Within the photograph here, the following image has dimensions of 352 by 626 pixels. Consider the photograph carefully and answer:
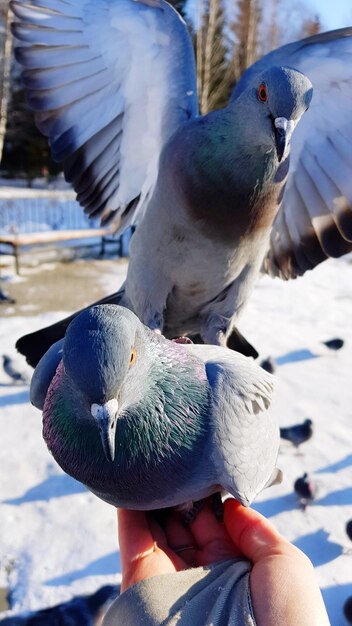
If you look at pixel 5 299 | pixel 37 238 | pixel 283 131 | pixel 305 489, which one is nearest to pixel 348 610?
pixel 305 489

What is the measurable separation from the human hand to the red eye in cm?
149

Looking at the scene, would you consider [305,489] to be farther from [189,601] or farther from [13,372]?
[13,372]

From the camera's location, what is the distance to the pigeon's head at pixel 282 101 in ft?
5.81

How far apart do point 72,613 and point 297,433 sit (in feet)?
6.80

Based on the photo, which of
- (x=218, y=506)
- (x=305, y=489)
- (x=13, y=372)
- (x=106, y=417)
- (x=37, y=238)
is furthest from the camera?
Result: (x=37, y=238)

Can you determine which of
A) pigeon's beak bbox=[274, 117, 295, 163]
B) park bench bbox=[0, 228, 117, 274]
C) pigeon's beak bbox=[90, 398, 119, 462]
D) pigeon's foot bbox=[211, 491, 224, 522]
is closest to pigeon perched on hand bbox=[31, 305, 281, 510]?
pigeon's beak bbox=[90, 398, 119, 462]

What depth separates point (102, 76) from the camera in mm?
2451

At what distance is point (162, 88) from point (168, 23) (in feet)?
0.89

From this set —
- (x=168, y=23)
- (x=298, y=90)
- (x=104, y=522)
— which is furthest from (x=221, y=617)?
(x=168, y=23)

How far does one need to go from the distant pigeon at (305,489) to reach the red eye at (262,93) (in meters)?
2.52

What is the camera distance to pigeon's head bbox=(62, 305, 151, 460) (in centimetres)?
116

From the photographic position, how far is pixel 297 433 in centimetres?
396

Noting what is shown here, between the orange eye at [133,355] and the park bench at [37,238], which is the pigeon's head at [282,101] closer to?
the orange eye at [133,355]

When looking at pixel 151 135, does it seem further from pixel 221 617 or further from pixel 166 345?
pixel 221 617
